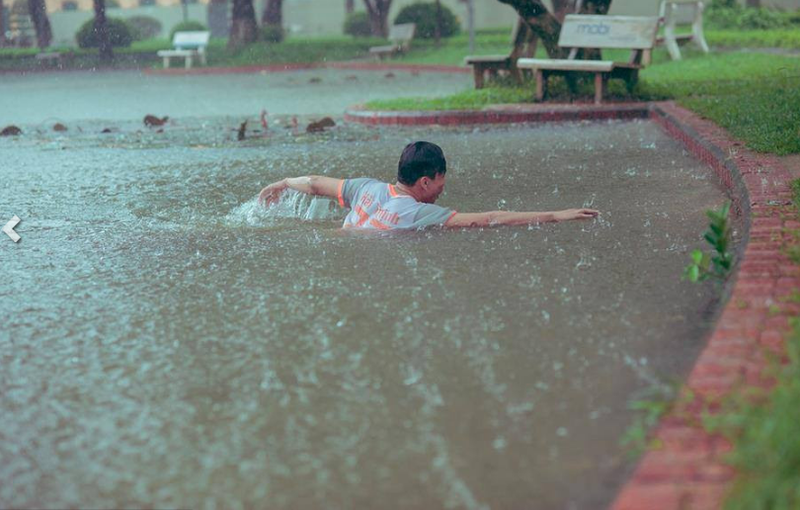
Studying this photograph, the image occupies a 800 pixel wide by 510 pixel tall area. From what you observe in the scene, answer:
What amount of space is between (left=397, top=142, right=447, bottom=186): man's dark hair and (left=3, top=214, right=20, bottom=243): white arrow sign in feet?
7.74

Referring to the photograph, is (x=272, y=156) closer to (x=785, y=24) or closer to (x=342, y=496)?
(x=342, y=496)

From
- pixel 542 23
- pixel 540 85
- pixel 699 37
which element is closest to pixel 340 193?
pixel 540 85

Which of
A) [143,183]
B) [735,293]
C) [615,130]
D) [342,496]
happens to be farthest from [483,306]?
[615,130]

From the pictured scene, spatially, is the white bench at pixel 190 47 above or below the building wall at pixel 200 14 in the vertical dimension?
above

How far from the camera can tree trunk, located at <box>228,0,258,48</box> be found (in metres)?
33.0

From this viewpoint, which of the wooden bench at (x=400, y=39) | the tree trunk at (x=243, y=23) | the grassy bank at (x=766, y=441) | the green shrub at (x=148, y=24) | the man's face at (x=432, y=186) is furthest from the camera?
the green shrub at (x=148, y=24)

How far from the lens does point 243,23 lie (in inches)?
1302

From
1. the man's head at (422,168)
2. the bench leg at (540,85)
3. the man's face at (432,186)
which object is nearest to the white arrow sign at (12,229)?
the man's head at (422,168)

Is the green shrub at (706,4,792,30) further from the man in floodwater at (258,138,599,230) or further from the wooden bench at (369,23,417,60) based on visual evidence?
the man in floodwater at (258,138,599,230)

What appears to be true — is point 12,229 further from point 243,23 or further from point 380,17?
point 380,17

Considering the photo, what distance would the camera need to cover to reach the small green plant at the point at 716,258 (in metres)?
4.34

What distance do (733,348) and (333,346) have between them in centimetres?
148

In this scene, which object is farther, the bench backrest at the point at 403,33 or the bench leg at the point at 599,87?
the bench backrest at the point at 403,33

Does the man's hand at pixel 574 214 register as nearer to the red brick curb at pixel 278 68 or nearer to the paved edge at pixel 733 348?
the paved edge at pixel 733 348
